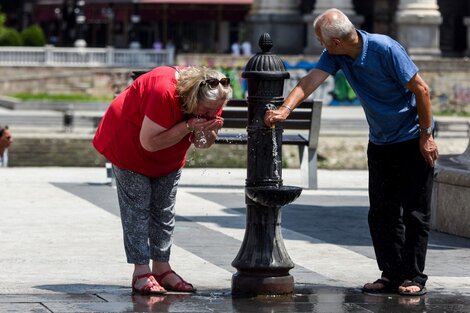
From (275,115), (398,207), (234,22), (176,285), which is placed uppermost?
(275,115)

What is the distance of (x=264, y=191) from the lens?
1023 cm

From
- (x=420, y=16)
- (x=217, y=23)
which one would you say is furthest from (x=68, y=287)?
(x=217, y=23)

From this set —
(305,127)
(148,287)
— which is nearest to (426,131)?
(148,287)

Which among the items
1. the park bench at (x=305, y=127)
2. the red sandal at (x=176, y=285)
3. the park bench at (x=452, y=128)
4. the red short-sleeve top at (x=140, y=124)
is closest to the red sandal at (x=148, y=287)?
the red sandal at (x=176, y=285)

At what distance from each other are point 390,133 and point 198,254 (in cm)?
223

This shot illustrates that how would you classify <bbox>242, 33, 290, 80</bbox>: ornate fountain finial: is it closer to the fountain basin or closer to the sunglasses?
the sunglasses

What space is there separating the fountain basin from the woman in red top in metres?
0.41

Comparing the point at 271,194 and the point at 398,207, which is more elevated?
the point at 271,194

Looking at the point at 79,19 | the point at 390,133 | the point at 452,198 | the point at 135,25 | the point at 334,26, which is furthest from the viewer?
the point at 135,25

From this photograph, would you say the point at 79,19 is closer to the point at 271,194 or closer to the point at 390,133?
the point at 390,133

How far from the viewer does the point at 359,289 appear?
10664 millimetres

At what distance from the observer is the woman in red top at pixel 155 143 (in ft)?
32.5

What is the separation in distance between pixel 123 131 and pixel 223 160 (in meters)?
21.3

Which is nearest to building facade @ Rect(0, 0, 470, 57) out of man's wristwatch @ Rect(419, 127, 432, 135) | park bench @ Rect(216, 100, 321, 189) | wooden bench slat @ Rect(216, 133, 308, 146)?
park bench @ Rect(216, 100, 321, 189)
